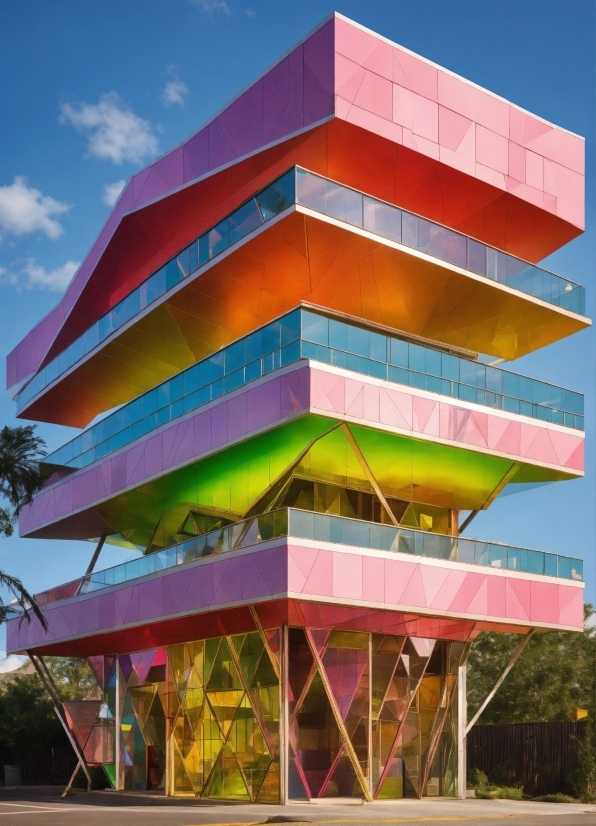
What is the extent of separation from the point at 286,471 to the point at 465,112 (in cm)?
1184

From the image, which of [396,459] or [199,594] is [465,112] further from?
[199,594]

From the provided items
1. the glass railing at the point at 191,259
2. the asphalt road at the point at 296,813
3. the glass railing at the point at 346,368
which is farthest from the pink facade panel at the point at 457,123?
the asphalt road at the point at 296,813

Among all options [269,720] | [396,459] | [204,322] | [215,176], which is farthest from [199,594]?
[215,176]

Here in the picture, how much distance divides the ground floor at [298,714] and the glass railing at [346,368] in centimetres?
711

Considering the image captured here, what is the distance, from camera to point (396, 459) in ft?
109

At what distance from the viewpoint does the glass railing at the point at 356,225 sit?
30.2 m

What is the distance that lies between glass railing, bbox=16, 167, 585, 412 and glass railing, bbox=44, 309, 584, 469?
2.78 m

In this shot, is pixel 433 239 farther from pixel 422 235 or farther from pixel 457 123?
pixel 457 123

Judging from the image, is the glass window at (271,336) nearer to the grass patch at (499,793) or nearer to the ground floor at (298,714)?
the ground floor at (298,714)

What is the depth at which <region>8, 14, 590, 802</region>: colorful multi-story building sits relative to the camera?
3002 cm

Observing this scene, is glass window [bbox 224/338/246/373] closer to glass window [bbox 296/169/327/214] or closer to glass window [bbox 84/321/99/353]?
glass window [bbox 296/169/327/214]

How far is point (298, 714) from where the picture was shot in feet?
102

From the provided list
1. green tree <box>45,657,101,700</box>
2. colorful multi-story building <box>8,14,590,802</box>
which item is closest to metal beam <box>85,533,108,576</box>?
colorful multi-story building <box>8,14,590,802</box>

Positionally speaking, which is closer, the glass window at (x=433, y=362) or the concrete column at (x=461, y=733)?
the glass window at (x=433, y=362)
